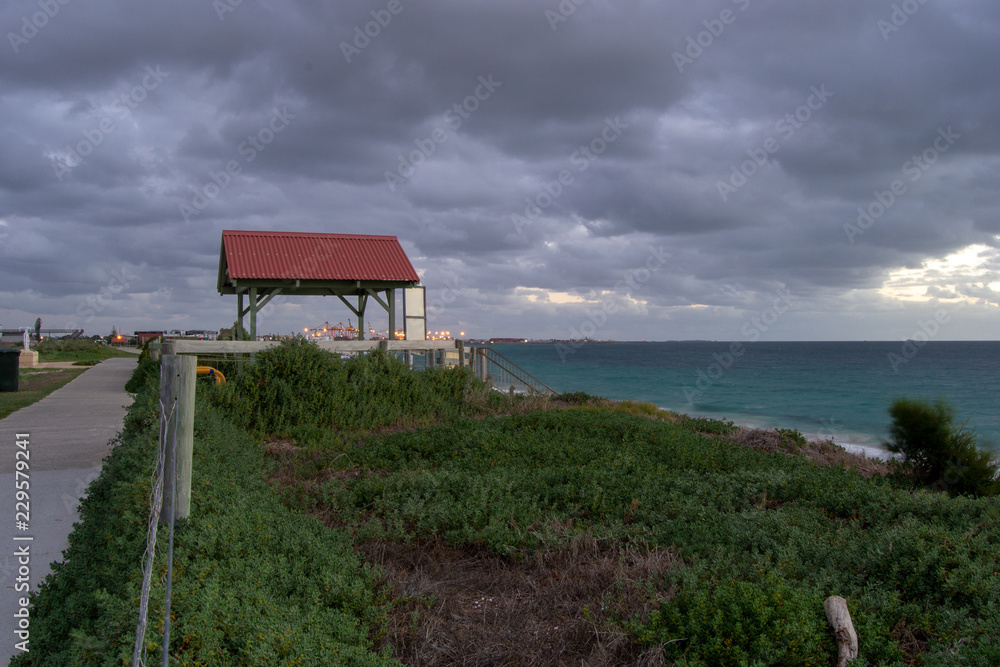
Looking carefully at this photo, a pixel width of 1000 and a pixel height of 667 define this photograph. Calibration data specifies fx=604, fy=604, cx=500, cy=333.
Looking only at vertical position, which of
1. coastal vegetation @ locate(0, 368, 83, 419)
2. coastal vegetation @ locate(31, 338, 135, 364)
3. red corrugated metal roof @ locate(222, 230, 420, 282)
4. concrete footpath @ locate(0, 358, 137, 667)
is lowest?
concrete footpath @ locate(0, 358, 137, 667)

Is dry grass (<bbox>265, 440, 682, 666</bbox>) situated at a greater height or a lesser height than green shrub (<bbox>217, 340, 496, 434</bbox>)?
lesser

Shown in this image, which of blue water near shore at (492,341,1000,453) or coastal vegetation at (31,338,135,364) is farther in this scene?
coastal vegetation at (31,338,135,364)

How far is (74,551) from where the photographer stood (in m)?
4.09

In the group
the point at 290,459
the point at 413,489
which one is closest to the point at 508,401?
the point at 290,459

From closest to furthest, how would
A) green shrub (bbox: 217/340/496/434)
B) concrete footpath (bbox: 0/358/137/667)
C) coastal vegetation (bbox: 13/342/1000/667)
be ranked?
coastal vegetation (bbox: 13/342/1000/667) → concrete footpath (bbox: 0/358/137/667) → green shrub (bbox: 217/340/496/434)

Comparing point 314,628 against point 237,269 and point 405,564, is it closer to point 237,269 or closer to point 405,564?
point 405,564

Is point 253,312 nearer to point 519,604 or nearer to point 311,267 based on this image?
point 311,267

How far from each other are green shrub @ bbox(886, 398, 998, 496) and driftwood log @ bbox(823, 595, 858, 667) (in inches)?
257

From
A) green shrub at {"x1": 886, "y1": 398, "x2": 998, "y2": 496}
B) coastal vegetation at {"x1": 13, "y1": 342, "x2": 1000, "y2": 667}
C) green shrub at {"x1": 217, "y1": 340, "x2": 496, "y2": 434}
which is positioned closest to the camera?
coastal vegetation at {"x1": 13, "y1": 342, "x2": 1000, "y2": 667}

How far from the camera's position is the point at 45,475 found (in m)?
7.76

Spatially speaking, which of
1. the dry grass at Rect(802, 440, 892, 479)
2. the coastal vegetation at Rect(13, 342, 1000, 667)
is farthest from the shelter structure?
the dry grass at Rect(802, 440, 892, 479)

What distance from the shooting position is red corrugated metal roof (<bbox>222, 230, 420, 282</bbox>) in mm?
14969

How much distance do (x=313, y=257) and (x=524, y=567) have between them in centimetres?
1294

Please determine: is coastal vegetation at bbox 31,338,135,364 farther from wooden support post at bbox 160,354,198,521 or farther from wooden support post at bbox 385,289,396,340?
wooden support post at bbox 160,354,198,521
